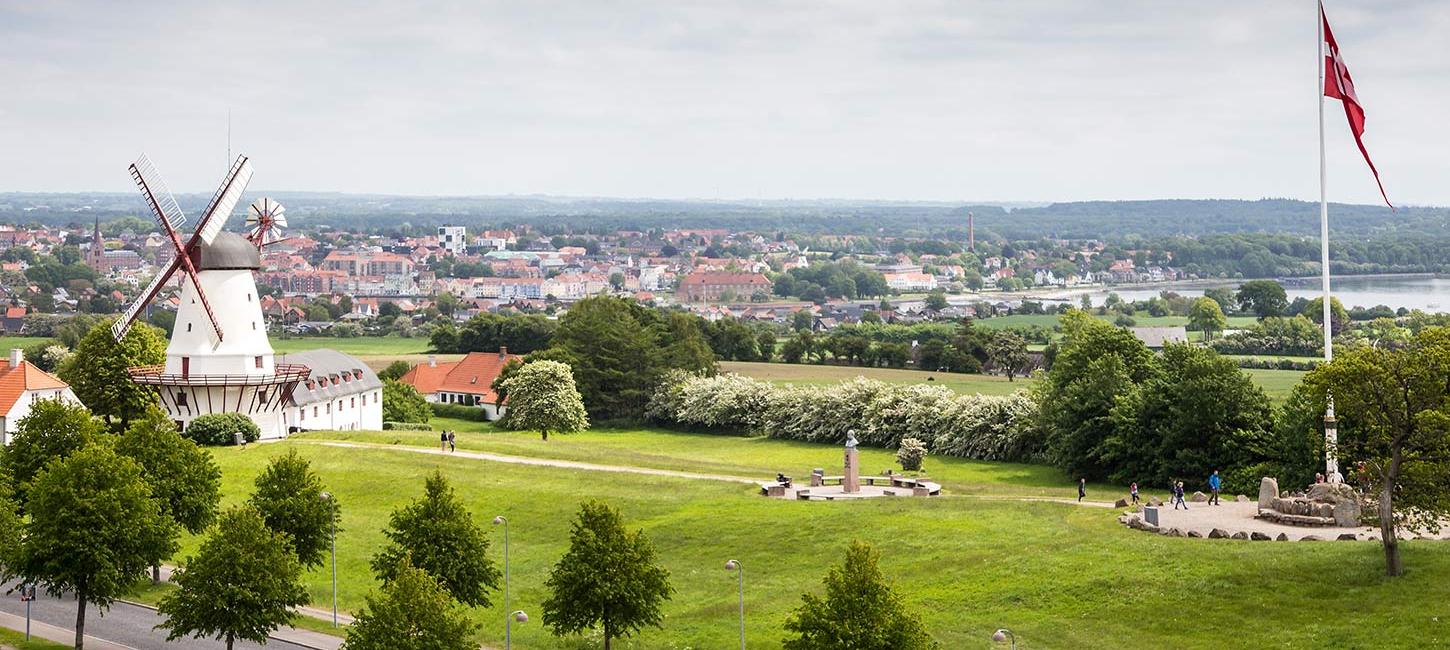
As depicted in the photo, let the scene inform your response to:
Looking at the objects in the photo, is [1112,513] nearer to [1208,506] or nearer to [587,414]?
[1208,506]

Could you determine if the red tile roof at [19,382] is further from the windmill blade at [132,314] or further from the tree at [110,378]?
the windmill blade at [132,314]

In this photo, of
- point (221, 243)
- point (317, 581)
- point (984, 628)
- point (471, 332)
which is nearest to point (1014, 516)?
point (984, 628)

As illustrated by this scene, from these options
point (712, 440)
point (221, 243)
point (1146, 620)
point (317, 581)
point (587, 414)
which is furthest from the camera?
point (587, 414)

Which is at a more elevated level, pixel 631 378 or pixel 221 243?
pixel 221 243

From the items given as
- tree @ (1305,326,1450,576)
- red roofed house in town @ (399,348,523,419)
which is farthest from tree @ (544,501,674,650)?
red roofed house in town @ (399,348,523,419)

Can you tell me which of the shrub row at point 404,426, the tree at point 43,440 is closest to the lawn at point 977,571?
the tree at point 43,440

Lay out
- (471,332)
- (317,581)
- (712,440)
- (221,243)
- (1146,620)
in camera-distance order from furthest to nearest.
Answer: (471,332) < (712,440) < (221,243) < (317,581) < (1146,620)

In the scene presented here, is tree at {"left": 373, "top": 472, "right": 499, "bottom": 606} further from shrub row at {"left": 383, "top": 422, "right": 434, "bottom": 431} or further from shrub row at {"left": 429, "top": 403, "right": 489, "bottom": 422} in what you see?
shrub row at {"left": 429, "top": 403, "right": 489, "bottom": 422}

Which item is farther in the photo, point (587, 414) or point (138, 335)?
point (587, 414)
